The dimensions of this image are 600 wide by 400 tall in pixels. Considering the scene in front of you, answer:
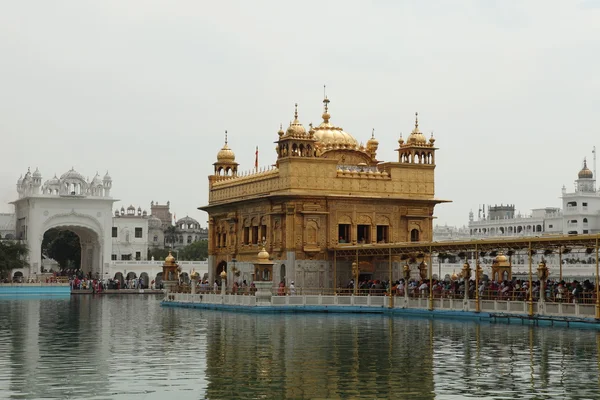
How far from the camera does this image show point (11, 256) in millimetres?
60438

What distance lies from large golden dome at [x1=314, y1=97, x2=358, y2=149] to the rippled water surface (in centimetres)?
1420

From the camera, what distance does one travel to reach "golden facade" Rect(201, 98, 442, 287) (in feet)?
129

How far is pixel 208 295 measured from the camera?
39406 millimetres

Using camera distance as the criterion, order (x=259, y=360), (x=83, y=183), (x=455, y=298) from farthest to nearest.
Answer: (x=83, y=183) < (x=455, y=298) < (x=259, y=360)

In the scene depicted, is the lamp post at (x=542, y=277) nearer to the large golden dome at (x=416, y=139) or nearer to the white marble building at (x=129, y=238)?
the large golden dome at (x=416, y=139)

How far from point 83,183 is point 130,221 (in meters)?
17.4

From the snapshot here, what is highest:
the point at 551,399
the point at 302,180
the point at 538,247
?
the point at 302,180

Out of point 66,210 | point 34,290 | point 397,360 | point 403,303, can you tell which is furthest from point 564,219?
point 397,360

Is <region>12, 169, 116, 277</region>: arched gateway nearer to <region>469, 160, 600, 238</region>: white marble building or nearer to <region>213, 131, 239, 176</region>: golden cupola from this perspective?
<region>213, 131, 239, 176</region>: golden cupola

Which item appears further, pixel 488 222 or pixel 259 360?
pixel 488 222

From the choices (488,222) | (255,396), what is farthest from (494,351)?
(488,222)

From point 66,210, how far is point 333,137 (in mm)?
27727

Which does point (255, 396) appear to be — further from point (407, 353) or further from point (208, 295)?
point (208, 295)

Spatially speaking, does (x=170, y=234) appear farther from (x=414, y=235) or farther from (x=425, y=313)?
(x=425, y=313)
